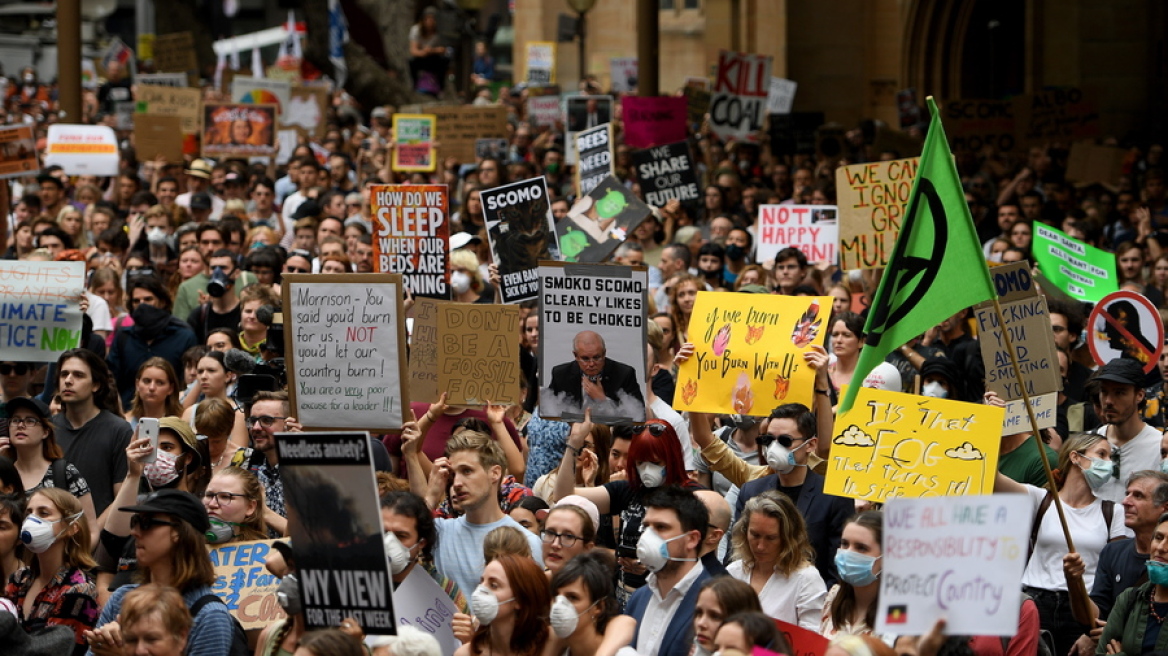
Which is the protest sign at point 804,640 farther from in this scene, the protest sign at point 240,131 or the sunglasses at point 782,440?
the protest sign at point 240,131

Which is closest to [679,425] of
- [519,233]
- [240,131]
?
[519,233]

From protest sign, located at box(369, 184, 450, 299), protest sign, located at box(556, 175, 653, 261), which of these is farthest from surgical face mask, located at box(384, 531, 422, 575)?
protest sign, located at box(556, 175, 653, 261)

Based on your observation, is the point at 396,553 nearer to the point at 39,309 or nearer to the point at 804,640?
the point at 804,640

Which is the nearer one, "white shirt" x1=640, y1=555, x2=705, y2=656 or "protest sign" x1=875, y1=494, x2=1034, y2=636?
"protest sign" x1=875, y1=494, x2=1034, y2=636

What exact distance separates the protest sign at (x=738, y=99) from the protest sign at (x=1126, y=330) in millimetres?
11452

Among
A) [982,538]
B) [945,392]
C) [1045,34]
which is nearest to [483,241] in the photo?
[945,392]

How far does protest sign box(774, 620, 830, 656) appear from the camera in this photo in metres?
6.06

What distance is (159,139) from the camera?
19562mm

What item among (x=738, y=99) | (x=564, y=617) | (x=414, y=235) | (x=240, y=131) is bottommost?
(x=564, y=617)

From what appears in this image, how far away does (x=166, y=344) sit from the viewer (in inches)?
433

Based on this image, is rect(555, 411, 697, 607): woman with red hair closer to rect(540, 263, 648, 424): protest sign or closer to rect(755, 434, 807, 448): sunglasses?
rect(755, 434, 807, 448): sunglasses

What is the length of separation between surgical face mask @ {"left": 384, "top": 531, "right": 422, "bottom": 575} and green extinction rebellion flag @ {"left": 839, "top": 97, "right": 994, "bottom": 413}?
5.91ft

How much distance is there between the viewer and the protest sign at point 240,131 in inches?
778

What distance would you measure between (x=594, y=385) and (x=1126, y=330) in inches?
131
